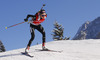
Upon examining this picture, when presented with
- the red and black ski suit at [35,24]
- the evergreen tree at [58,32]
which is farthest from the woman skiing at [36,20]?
the evergreen tree at [58,32]

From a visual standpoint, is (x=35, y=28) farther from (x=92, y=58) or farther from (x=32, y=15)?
(x=92, y=58)

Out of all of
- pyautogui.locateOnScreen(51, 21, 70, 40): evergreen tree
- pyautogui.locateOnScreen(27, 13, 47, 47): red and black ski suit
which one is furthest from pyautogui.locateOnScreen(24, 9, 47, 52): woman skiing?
pyautogui.locateOnScreen(51, 21, 70, 40): evergreen tree

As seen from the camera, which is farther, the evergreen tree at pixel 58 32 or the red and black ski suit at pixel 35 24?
the evergreen tree at pixel 58 32

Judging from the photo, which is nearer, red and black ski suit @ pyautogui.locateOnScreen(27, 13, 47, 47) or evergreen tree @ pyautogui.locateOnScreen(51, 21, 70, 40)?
red and black ski suit @ pyautogui.locateOnScreen(27, 13, 47, 47)

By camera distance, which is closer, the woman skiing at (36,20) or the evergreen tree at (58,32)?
the woman skiing at (36,20)

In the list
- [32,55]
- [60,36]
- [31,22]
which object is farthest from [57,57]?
[60,36]

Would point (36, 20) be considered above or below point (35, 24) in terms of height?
above

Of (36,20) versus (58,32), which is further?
(58,32)

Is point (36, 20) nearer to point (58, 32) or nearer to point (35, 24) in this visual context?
point (35, 24)

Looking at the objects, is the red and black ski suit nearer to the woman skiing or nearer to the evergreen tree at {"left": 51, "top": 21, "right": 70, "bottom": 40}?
the woman skiing

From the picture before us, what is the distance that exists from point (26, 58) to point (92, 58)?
8.89ft

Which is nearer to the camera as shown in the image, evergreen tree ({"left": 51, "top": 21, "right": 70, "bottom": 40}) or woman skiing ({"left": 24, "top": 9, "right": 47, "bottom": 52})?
woman skiing ({"left": 24, "top": 9, "right": 47, "bottom": 52})

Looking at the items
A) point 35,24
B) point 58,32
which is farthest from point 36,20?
point 58,32

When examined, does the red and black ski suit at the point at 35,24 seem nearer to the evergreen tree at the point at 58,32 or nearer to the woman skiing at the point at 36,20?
the woman skiing at the point at 36,20
